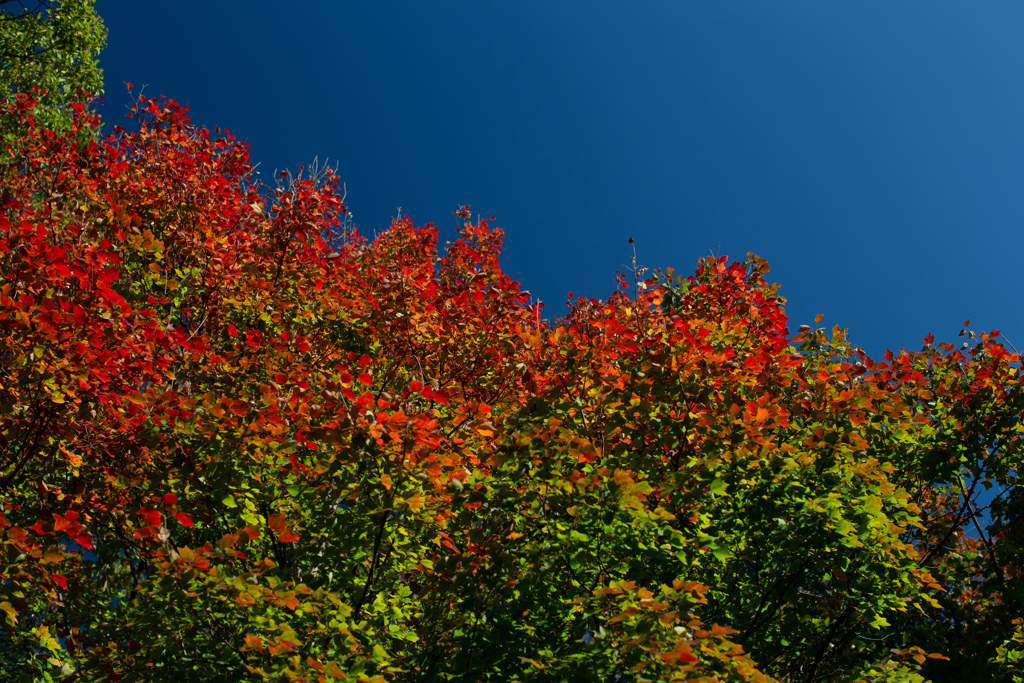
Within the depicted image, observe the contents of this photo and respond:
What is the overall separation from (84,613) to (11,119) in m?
15.8

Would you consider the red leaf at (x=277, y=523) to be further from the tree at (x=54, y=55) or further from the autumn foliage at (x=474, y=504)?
the tree at (x=54, y=55)

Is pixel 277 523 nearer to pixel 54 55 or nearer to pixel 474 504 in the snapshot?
pixel 474 504

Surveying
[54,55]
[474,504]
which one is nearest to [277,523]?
[474,504]

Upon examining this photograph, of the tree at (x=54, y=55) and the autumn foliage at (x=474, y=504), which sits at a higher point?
the tree at (x=54, y=55)

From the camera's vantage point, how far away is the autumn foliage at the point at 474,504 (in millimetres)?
4262

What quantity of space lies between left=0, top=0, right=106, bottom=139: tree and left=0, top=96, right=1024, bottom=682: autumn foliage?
1289 cm

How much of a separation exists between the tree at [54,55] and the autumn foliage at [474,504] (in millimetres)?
12889

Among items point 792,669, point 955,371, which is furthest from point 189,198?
point 955,371

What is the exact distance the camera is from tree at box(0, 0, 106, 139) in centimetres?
1794

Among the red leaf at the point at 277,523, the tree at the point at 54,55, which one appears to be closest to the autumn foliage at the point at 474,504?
the red leaf at the point at 277,523

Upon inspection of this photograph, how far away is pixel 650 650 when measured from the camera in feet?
11.6

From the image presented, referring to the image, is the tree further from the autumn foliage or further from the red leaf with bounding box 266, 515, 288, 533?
the red leaf with bounding box 266, 515, 288, 533

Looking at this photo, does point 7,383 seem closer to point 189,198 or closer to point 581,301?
point 189,198

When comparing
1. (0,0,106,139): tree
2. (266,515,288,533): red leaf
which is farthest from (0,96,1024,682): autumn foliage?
(0,0,106,139): tree
